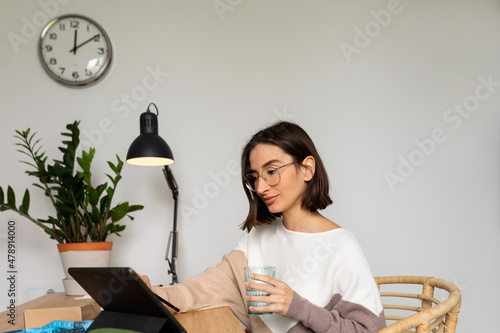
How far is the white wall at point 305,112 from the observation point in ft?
7.92

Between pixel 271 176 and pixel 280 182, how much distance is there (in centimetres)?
3

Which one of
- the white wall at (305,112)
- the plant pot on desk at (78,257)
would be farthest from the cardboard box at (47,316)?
the white wall at (305,112)

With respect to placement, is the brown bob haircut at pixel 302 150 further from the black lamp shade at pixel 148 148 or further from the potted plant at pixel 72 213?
the potted plant at pixel 72 213

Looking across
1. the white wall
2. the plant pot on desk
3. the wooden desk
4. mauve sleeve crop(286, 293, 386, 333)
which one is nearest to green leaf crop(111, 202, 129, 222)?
the plant pot on desk

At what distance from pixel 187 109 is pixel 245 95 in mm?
332

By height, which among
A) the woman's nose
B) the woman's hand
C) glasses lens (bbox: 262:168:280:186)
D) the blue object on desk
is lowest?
the blue object on desk

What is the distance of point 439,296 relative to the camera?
2.47 meters

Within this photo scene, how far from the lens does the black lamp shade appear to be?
1.99m

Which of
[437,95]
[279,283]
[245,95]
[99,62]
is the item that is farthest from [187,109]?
[279,283]

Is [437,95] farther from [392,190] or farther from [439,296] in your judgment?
[439,296]

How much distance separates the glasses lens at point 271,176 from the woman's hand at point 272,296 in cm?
39

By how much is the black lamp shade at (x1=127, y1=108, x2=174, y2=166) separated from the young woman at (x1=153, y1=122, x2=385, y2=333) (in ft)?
2.13

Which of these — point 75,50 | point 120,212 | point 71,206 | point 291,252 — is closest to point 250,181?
point 291,252

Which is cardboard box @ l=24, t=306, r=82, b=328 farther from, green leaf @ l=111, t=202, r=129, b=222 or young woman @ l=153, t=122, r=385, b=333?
green leaf @ l=111, t=202, r=129, b=222
